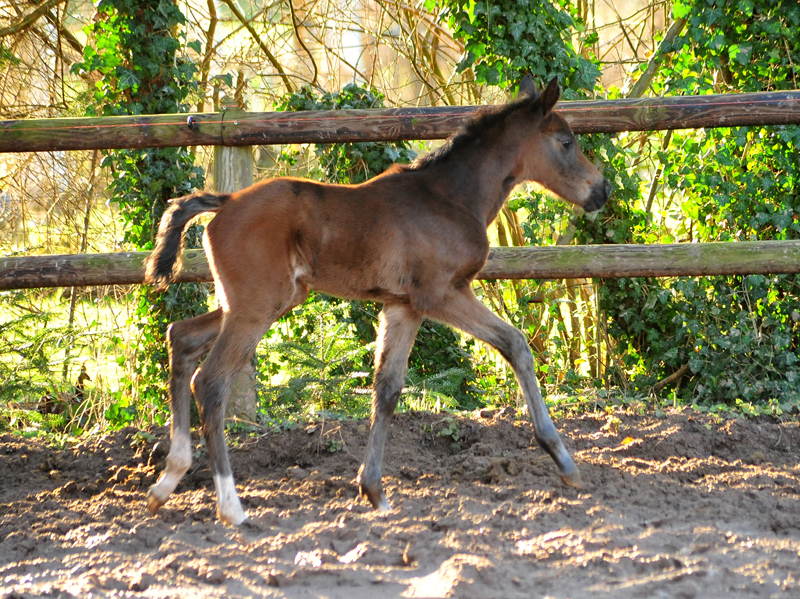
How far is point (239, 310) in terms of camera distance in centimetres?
328

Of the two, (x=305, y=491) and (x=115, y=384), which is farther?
(x=115, y=384)

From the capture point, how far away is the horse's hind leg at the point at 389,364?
11.7 feet

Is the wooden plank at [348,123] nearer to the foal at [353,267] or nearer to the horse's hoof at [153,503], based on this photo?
the foal at [353,267]

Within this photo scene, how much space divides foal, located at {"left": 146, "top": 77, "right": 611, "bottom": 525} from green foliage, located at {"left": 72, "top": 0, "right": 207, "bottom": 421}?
61.6 inches

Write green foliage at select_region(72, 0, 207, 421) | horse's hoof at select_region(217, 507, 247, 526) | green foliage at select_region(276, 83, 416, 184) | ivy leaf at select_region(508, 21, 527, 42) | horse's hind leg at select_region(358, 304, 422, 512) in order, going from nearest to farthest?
1. horse's hoof at select_region(217, 507, 247, 526)
2. horse's hind leg at select_region(358, 304, 422, 512)
3. green foliage at select_region(72, 0, 207, 421)
4. green foliage at select_region(276, 83, 416, 184)
5. ivy leaf at select_region(508, 21, 527, 42)

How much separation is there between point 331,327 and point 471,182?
2.34 metres

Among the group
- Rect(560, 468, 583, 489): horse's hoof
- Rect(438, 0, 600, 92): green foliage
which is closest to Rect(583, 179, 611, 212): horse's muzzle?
Rect(560, 468, 583, 489): horse's hoof

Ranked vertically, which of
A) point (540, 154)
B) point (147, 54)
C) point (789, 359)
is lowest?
point (789, 359)

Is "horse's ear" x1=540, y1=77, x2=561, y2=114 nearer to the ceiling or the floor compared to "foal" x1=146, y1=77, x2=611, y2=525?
nearer to the ceiling

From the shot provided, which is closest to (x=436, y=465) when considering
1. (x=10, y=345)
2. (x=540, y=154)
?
(x=540, y=154)

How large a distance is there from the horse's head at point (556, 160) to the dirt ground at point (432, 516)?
127 centimetres

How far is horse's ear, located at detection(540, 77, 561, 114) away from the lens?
3.72m

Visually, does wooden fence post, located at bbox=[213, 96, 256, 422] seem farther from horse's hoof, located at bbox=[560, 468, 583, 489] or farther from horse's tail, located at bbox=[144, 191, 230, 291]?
horse's hoof, located at bbox=[560, 468, 583, 489]

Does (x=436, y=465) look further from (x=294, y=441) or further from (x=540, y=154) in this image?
(x=540, y=154)
